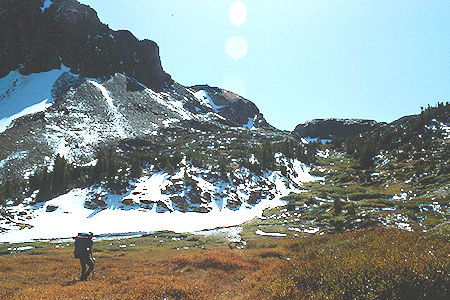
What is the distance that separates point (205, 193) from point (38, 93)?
286 ft

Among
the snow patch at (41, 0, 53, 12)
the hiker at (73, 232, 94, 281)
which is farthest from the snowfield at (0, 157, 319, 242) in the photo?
the snow patch at (41, 0, 53, 12)

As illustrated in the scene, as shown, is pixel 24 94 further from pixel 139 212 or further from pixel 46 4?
pixel 139 212

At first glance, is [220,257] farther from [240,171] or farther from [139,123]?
[139,123]

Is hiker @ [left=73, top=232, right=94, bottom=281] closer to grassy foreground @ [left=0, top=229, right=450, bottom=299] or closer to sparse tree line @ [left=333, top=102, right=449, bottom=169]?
grassy foreground @ [left=0, top=229, right=450, bottom=299]

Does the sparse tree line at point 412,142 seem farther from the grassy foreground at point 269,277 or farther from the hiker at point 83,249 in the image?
the hiker at point 83,249

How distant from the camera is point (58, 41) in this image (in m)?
129

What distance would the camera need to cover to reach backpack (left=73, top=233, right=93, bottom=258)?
13836 millimetres

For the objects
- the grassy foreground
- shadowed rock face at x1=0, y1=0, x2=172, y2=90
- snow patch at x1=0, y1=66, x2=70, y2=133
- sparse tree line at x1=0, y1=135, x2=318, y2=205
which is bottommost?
the grassy foreground

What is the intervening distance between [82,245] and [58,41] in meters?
150

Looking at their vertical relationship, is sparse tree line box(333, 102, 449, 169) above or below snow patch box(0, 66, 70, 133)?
below

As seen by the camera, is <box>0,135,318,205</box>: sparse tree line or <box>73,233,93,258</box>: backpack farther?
<box>0,135,318,205</box>: sparse tree line

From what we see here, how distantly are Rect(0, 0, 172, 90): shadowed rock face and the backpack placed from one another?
13137cm

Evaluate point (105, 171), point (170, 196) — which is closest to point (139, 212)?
point (170, 196)

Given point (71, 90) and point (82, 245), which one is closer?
point (82, 245)
